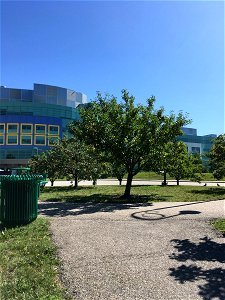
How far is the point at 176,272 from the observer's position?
5.22m

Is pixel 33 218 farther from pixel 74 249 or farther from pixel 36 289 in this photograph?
pixel 36 289

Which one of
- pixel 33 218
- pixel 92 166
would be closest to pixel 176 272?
pixel 33 218

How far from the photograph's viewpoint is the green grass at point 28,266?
431 cm

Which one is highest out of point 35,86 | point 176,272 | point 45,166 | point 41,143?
point 35,86

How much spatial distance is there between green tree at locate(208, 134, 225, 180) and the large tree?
25.0ft

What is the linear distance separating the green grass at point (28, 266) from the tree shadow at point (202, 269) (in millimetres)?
1858

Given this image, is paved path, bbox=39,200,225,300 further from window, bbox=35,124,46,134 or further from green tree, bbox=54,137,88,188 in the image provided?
window, bbox=35,124,46,134

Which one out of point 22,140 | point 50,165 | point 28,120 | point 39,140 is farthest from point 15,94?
point 50,165

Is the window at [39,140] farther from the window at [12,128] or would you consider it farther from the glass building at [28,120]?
the window at [12,128]

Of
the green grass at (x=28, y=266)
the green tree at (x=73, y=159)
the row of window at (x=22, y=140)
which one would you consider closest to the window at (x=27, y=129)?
the row of window at (x=22, y=140)

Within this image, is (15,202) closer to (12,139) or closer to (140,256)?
(140,256)

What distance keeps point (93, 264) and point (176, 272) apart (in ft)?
4.34

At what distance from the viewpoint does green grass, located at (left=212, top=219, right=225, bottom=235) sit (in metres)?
8.41

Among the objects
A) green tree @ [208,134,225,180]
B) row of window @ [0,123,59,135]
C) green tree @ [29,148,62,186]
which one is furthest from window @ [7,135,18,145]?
green tree @ [208,134,225,180]
